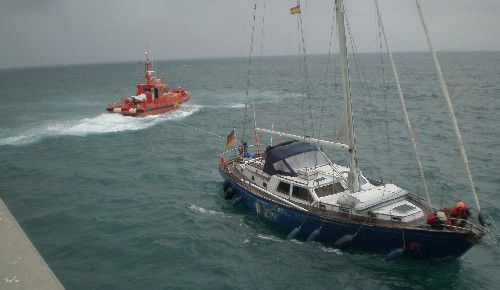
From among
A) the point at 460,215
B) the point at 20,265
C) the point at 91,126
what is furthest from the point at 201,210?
the point at 91,126

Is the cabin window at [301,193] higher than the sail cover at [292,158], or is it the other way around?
the sail cover at [292,158]

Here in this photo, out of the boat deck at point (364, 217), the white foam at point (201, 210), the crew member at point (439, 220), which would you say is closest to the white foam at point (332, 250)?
the boat deck at point (364, 217)

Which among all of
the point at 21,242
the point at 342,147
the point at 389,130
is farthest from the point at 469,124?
the point at 21,242

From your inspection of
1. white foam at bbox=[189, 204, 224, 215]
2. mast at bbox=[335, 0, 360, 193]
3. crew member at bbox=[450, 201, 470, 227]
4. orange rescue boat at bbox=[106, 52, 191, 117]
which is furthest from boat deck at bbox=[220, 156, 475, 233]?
orange rescue boat at bbox=[106, 52, 191, 117]

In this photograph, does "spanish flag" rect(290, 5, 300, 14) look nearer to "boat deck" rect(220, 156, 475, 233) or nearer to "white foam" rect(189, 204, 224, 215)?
"boat deck" rect(220, 156, 475, 233)

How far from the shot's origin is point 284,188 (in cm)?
2145

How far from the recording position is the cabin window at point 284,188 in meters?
21.2

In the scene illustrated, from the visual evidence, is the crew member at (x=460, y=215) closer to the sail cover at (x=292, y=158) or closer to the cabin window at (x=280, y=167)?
the sail cover at (x=292, y=158)

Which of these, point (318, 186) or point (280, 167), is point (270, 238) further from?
point (280, 167)

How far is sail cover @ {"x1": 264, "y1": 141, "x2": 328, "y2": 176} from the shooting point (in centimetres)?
2199

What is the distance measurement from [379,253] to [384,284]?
5.49ft

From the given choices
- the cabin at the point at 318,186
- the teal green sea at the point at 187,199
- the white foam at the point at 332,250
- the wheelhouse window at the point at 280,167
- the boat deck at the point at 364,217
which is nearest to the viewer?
the boat deck at the point at 364,217

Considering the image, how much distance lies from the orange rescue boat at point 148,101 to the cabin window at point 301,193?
129 ft

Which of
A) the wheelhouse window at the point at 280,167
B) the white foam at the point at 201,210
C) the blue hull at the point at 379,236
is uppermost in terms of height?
the wheelhouse window at the point at 280,167
